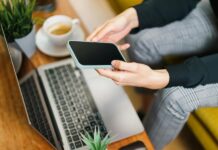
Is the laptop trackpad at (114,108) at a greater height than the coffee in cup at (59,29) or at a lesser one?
lesser

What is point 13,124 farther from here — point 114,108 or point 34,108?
point 114,108

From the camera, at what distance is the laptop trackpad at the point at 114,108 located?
787 millimetres

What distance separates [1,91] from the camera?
2.42ft

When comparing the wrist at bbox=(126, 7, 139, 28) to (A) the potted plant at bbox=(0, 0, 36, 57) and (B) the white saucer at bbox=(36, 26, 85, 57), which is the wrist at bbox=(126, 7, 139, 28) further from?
(A) the potted plant at bbox=(0, 0, 36, 57)

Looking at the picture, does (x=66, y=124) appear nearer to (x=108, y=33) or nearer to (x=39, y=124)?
(x=39, y=124)

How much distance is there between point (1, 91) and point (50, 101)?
138mm

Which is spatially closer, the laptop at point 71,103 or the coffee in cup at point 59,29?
the laptop at point 71,103

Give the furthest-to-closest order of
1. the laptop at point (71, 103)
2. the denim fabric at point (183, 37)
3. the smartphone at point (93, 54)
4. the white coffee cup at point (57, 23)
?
1. the denim fabric at point (183, 37)
2. the white coffee cup at point (57, 23)
3. the laptop at point (71, 103)
4. the smartphone at point (93, 54)

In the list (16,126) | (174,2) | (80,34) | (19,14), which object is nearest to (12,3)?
(19,14)

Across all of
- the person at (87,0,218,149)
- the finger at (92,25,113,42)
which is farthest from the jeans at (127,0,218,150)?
the finger at (92,25,113,42)

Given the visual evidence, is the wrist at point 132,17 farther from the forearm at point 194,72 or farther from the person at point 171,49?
the forearm at point 194,72

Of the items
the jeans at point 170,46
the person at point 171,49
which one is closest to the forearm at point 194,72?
the person at point 171,49

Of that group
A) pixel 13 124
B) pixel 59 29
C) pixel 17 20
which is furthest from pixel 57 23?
pixel 13 124

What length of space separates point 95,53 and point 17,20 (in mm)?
259
